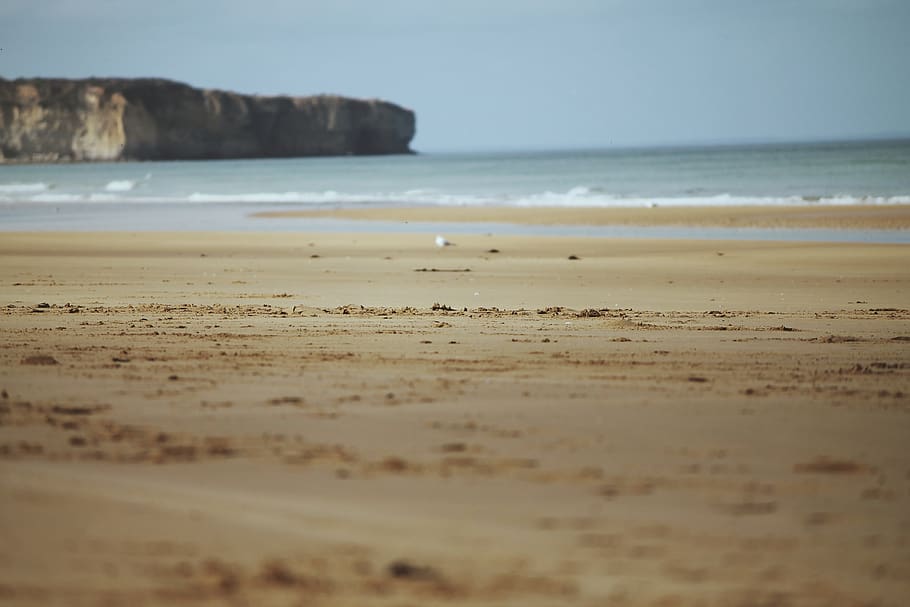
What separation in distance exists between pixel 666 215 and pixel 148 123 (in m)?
123

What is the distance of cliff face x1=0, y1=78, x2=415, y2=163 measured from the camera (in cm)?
13762

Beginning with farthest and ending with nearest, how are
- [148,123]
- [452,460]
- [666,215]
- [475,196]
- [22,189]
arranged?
[148,123]
[22,189]
[475,196]
[666,215]
[452,460]

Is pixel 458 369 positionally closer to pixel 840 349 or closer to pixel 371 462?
pixel 371 462

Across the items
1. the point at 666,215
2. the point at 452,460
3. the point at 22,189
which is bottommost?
the point at 452,460

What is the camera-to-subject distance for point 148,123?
461 feet

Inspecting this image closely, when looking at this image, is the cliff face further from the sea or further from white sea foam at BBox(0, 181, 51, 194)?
white sea foam at BBox(0, 181, 51, 194)

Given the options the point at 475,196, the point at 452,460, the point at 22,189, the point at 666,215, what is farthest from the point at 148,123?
the point at 452,460

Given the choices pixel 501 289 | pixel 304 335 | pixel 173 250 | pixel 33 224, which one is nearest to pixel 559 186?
pixel 33 224

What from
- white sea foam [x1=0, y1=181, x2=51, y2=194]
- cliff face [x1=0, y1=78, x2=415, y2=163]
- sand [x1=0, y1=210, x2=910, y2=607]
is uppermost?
cliff face [x1=0, y1=78, x2=415, y2=163]

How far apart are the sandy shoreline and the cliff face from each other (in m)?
112

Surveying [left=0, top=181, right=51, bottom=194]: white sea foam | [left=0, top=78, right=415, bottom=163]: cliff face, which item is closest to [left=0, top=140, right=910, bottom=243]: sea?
[left=0, top=181, right=51, bottom=194]: white sea foam

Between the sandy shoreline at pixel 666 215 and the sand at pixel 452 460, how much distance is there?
17.3 meters

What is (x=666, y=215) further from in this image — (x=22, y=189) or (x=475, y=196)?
(x=22, y=189)

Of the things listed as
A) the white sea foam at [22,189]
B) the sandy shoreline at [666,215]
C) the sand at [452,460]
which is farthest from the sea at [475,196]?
the sand at [452,460]
